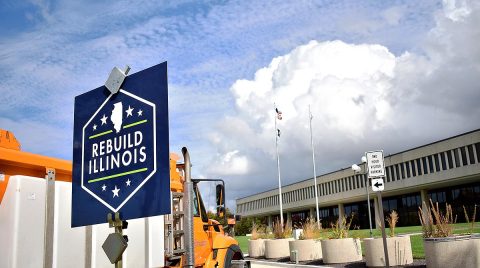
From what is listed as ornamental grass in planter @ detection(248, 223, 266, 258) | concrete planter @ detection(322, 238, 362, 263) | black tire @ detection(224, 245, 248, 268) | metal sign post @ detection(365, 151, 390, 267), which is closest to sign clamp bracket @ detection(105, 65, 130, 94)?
black tire @ detection(224, 245, 248, 268)

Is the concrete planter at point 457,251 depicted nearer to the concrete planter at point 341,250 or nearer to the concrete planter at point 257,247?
the concrete planter at point 341,250

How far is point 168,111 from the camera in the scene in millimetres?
2939

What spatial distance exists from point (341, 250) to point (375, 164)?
5297 mm

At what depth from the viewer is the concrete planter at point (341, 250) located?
Answer: 16641 mm

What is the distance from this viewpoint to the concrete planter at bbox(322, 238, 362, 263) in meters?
16.6

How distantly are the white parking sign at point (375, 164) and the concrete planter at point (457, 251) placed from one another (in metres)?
2.15

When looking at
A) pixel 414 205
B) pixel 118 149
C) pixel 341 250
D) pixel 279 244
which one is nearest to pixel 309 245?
pixel 341 250

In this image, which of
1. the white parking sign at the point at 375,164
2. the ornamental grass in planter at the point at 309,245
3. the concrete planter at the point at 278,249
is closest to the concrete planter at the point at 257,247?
the concrete planter at the point at 278,249

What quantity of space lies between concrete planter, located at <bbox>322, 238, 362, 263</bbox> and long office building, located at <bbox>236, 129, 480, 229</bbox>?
71.7 feet

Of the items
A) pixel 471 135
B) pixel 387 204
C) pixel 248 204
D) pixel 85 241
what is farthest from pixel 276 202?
pixel 85 241

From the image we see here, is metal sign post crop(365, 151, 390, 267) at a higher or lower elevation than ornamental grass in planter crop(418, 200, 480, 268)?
higher

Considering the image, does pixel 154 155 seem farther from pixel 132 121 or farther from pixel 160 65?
pixel 160 65

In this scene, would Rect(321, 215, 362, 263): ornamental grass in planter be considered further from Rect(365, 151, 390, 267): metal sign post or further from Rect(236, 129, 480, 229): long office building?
Rect(236, 129, 480, 229): long office building

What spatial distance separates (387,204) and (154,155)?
6750 centimetres
